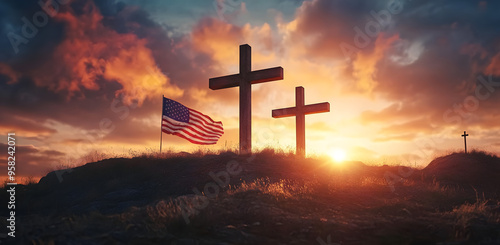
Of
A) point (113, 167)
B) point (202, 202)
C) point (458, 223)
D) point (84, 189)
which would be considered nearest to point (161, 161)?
point (113, 167)

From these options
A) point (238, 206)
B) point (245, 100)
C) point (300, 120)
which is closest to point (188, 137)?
point (245, 100)

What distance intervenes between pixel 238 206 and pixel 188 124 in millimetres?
9633

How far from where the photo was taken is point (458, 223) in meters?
5.98

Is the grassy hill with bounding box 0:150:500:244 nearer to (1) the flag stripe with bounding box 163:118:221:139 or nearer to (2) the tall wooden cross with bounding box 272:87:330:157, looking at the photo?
(1) the flag stripe with bounding box 163:118:221:139

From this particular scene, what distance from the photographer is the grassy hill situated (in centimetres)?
541

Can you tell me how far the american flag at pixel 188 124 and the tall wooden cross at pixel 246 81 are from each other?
2253mm

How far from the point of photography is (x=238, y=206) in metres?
6.95

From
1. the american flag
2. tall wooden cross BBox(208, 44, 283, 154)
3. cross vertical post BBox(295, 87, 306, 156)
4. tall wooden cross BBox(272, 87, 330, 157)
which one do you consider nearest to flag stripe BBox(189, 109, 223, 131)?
the american flag

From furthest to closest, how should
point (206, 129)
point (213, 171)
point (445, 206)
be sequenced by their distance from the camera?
1. point (206, 129)
2. point (213, 171)
3. point (445, 206)

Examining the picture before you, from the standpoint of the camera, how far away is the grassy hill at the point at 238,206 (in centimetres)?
541

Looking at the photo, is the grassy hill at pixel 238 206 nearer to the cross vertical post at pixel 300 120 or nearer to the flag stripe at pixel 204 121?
the flag stripe at pixel 204 121

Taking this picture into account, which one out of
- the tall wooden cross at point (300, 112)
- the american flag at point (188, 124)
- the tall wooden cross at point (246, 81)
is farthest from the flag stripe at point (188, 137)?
the tall wooden cross at point (300, 112)

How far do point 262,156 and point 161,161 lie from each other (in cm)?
427

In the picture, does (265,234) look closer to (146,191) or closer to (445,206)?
(445,206)
